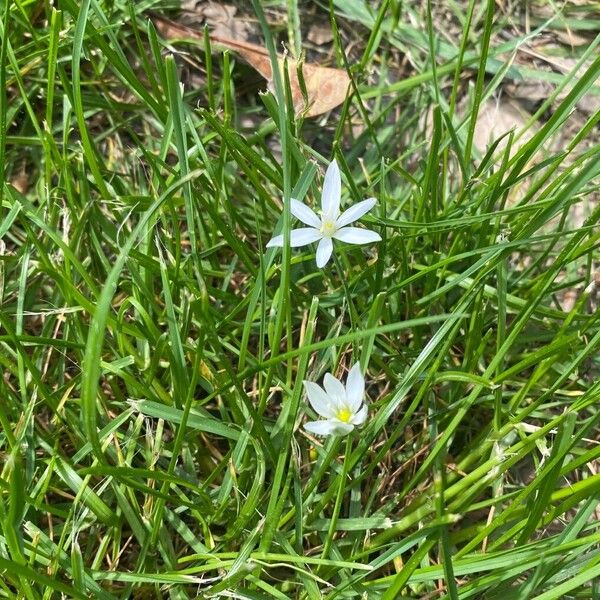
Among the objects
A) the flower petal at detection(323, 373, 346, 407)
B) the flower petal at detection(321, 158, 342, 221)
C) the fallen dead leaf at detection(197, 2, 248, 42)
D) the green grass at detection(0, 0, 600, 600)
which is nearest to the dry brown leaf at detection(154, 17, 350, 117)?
the fallen dead leaf at detection(197, 2, 248, 42)

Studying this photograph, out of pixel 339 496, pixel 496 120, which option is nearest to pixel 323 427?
pixel 339 496

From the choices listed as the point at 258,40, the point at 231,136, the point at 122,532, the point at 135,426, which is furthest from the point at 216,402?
the point at 258,40

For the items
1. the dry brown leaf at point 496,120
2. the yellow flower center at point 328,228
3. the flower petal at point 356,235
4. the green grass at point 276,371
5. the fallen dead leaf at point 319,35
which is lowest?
the green grass at point 276,371

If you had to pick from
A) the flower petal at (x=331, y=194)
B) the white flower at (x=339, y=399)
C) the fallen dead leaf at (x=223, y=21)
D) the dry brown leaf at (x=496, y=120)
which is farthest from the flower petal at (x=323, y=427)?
the fallen dead leaf at (x=223, y=21)

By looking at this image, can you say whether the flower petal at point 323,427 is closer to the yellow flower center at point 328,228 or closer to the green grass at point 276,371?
the green grass at point 276,371

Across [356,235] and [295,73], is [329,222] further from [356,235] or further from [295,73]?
[295,73]
